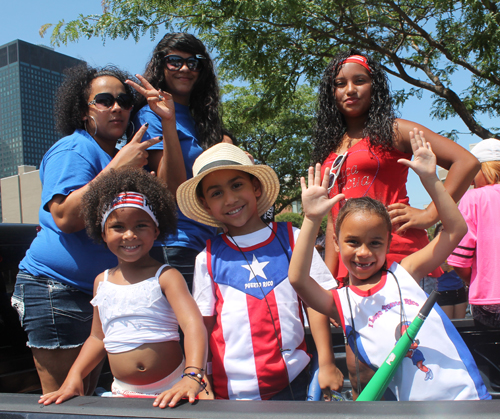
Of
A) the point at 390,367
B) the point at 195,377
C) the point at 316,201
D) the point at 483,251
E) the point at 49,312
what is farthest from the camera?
the point at 483,251

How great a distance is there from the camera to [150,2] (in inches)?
260

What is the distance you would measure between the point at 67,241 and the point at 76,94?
34.8 inches

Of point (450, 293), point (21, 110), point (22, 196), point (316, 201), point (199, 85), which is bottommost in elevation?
point (450, 293)

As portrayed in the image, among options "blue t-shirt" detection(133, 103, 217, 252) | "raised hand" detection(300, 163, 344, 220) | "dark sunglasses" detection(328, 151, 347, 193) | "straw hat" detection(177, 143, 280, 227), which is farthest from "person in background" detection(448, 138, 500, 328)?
"blue t-shirt" detection(133, 103, 217, 252)

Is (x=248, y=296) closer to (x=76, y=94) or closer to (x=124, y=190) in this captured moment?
(x=124, y=190)

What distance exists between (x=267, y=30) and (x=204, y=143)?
191 inches

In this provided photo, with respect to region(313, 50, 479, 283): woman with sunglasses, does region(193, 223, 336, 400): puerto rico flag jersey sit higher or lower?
lower

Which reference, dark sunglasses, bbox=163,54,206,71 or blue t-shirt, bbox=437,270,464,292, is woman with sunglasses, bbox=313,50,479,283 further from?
blue t-shirt, bbox=437,270,464,292

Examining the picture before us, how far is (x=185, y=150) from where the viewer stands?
94.8 inches

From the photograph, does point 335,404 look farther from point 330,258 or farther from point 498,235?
point 498,235

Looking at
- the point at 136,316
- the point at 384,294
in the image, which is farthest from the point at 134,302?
the point at 384,294

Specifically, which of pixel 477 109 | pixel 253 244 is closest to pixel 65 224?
pixel 253 244

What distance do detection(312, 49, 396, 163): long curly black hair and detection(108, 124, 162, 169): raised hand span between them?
0.94 m

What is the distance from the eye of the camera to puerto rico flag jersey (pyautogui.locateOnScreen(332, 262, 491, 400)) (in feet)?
4.95
